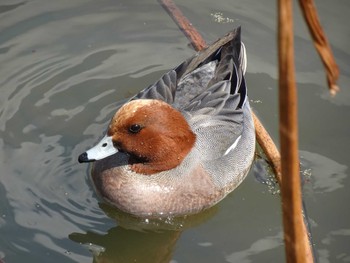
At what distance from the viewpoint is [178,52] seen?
22.9 ft

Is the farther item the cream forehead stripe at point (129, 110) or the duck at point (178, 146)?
the duck at point (178, 146)

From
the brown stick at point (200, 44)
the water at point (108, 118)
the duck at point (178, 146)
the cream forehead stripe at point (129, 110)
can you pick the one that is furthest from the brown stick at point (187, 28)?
the cream forehead stripe at point (129, 110)

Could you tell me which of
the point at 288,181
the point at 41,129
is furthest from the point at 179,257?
the point at 288,181

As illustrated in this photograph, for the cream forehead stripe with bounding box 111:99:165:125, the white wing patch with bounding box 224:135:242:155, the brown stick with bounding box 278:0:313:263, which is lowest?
the white wing patch with bounding box 224:135:242:155

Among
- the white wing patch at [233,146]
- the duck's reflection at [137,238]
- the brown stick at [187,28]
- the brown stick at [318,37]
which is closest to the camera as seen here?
the brown stick at [318,37]

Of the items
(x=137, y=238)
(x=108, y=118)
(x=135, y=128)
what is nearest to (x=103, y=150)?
(x=135, y=128)

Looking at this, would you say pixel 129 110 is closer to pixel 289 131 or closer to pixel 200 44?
pixel 200 44

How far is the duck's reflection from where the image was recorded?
17.1 ft

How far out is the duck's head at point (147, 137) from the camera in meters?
4.94

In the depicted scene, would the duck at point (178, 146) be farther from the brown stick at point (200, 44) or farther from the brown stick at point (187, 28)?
the brown stick at point (187, 28)

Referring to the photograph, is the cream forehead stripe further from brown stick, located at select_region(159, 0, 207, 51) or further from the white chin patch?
brown stick, located at select_region(159, 0, 207, 51)

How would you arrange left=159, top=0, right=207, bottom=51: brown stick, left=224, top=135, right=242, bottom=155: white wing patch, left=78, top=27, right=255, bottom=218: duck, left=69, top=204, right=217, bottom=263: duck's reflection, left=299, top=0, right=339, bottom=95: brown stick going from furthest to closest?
1. left=159, top=0, right=207, bottom=51: brown stick
2. left=224, top=135, right=242, bottom=155: white wing patch
3. left=69, top=204, right=217, bottom=263: duck's reflection
4. left=78, top=27, right=255, bottom=218: duck
5. left=299, top=0, right=339, bottom=95: brown stick

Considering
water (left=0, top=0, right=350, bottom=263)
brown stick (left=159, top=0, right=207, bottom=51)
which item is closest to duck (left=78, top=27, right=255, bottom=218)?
water (left=0, top=0, right=350, bottom=263)

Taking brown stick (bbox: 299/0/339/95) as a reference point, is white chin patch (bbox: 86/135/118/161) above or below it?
below
